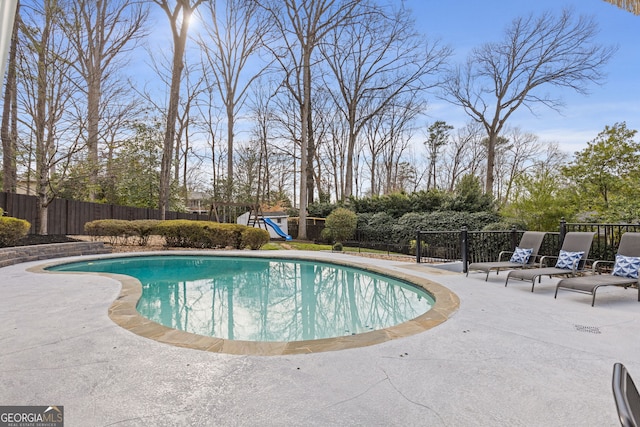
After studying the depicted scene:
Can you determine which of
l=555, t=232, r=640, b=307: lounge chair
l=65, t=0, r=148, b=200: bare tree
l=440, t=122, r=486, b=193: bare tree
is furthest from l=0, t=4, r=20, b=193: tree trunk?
l=440, t=122, r=486, b=193: bare tree

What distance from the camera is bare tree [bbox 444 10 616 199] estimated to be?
18.0 metres

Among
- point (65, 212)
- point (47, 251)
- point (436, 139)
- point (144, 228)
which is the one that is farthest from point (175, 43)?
point (436, 139)

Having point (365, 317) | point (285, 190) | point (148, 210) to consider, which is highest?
point (285, 190)

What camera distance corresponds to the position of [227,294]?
6441mm

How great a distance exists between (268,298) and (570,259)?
5343mm

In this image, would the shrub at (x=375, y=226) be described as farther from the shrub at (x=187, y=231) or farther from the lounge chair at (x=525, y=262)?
the lounge chair at (x=525, y=262)

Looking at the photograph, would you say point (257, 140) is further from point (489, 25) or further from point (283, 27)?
point (489, 25)

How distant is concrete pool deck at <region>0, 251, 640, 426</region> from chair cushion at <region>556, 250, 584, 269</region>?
6.81 feet

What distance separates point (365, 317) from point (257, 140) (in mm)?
24645

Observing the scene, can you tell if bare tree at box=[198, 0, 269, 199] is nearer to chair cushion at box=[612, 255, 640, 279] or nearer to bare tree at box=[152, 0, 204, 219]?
bare tree at box=[152, 0, 204, 219]

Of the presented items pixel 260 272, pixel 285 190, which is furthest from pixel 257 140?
pixel 260 272

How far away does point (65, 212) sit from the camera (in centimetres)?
1469

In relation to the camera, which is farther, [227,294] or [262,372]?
[227,294]

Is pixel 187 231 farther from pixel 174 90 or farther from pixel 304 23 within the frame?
pixel 304 23
